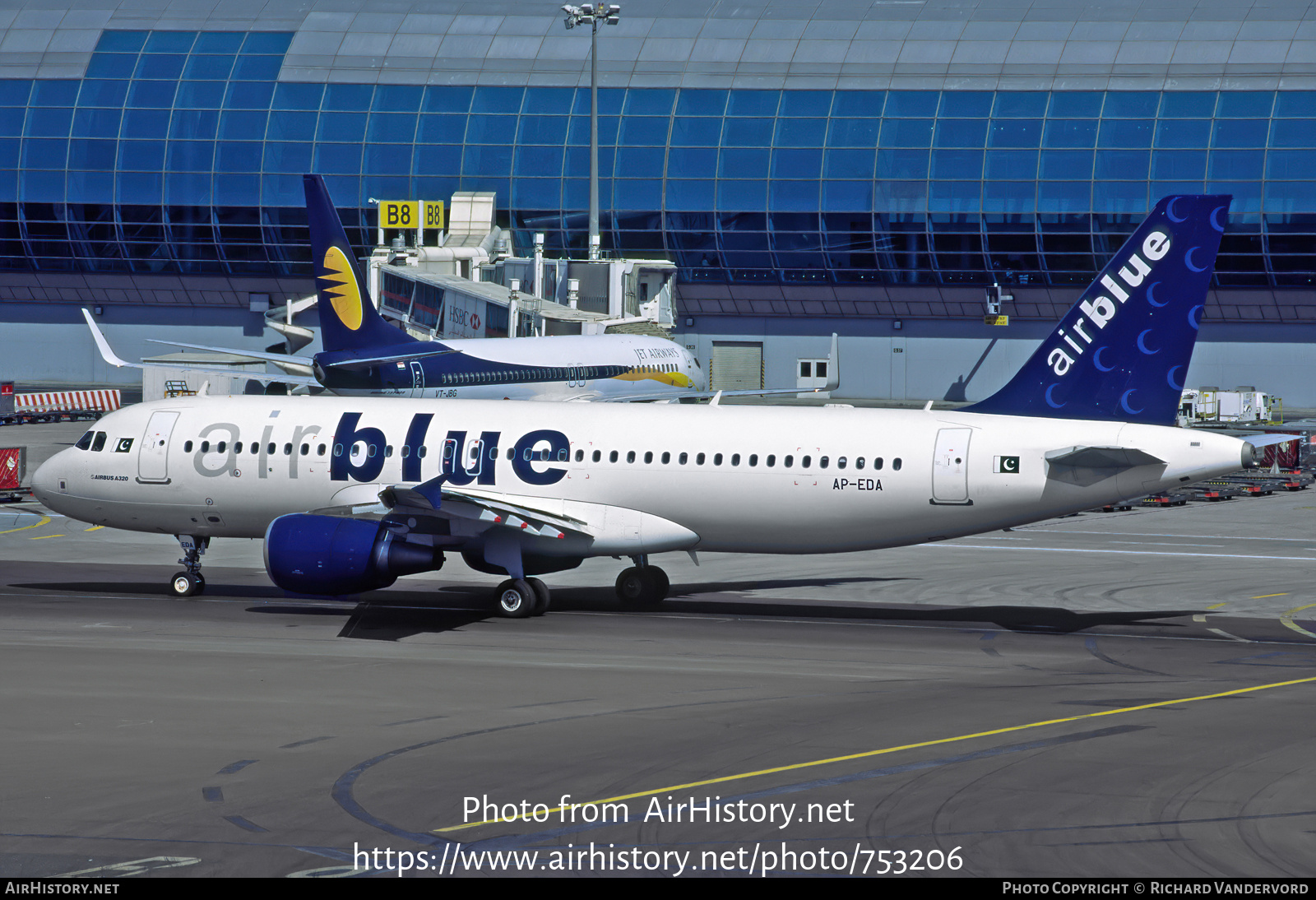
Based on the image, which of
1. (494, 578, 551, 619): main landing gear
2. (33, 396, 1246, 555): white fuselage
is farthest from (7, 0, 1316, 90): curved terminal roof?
(494, 578, 551, 619): main landing gear

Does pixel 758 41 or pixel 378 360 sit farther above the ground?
pixel 758 41

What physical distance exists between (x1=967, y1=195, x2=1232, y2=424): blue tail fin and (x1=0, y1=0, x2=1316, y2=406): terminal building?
194ft

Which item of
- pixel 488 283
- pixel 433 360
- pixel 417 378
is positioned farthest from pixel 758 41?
pixel 417 378

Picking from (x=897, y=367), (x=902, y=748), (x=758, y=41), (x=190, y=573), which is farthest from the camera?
(x=897, y=367)

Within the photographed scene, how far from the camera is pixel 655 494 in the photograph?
2986 centimetres

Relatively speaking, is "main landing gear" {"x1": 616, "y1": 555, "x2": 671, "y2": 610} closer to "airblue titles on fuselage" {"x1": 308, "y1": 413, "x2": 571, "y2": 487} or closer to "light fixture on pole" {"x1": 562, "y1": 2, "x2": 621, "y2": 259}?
"airblue titles on fuselage" {"x1": 308, "y1": 413, "x2": 571, "y2": 487}

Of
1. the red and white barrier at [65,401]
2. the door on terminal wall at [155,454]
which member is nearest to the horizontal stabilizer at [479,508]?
the door on terminal wall at [155,454]

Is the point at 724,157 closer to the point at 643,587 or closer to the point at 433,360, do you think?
the point at 433,360

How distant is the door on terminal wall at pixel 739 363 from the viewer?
93.9 metres

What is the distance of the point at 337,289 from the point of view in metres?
48.9

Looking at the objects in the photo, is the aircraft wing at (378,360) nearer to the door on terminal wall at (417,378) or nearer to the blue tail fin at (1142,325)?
the door on terminal wall at (417,378)

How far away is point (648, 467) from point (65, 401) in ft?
177

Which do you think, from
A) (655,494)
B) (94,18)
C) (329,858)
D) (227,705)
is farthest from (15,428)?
(329,858)

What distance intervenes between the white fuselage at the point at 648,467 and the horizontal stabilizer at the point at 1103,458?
177 mm
